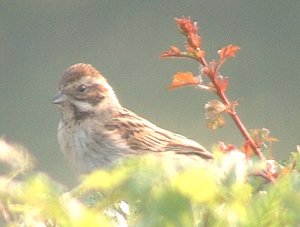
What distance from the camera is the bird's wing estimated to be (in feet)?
16.0

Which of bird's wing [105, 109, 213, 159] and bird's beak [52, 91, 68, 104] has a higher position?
bird's beak [52, 91, 68, 104]

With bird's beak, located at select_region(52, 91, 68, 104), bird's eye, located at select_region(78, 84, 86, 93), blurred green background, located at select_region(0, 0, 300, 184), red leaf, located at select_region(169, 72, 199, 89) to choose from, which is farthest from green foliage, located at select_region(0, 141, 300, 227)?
blurred green background, located at select_region(0, 0, 300, 184)

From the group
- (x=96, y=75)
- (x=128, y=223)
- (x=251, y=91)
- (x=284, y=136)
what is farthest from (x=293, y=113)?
(x=128, y=223)

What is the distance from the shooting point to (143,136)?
507 centimetres

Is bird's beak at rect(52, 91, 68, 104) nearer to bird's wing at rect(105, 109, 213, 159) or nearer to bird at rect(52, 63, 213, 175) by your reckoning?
bird at rect(52, 63, 213, 175)

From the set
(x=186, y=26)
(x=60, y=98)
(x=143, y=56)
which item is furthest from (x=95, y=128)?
(x=143, y=56)

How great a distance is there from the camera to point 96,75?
534 cm

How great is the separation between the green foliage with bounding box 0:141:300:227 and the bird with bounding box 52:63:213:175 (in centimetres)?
360

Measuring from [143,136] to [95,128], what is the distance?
0.20 m

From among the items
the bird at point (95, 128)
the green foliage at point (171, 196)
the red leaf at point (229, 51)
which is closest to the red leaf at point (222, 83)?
the red leaf at point (229, 51)

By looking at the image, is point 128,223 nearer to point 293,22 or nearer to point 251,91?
point 251,91

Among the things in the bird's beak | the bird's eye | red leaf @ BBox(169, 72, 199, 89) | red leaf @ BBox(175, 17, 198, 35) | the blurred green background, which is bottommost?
the blurred green background

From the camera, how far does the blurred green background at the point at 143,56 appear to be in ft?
38.0

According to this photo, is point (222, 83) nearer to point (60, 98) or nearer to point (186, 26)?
point (186, 26)
